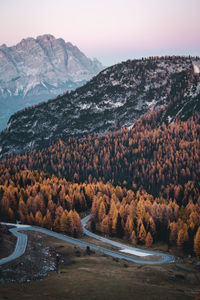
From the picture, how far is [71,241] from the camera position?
90.8 m

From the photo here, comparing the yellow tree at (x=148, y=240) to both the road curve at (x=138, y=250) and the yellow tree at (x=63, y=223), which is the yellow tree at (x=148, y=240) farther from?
the yellow tree at (x=63, y=223)

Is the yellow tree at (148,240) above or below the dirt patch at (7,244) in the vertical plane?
below

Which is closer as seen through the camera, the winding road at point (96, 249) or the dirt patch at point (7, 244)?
the dirt patch at point (7, 244)

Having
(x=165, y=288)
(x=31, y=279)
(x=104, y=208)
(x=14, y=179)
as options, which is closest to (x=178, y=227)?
(x=104, y=208)

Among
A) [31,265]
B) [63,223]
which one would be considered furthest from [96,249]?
[31,265]

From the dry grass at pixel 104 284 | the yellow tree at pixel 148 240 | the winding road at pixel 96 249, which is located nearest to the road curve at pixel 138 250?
the winding road at pixel 96 249

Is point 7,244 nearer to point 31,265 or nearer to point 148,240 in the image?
point 31,265

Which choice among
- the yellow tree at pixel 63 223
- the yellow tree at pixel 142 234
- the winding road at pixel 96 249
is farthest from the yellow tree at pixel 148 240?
the yellow tree at pixel 63 223

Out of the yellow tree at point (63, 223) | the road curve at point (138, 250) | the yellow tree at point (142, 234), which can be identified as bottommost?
the road curve at point (138, 250)

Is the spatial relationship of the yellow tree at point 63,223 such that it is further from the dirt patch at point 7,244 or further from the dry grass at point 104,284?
the dry grass at point 104,284

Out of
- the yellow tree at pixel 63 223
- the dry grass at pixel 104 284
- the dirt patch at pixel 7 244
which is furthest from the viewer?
the yellow tree at pixel 63 223

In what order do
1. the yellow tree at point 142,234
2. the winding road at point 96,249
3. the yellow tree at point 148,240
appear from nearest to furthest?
the winding road at point 96,249 → the yellow tree at point 148,240 → the yellow tree at point 142,234

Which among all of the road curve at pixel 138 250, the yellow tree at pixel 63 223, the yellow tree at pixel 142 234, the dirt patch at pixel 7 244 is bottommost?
the road curve at pixel 138 250

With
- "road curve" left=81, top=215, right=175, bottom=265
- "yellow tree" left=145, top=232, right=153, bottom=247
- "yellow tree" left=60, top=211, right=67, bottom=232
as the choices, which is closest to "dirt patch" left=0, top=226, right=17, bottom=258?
"yellow tree" left=60, top=211, right=67, bottom=232
